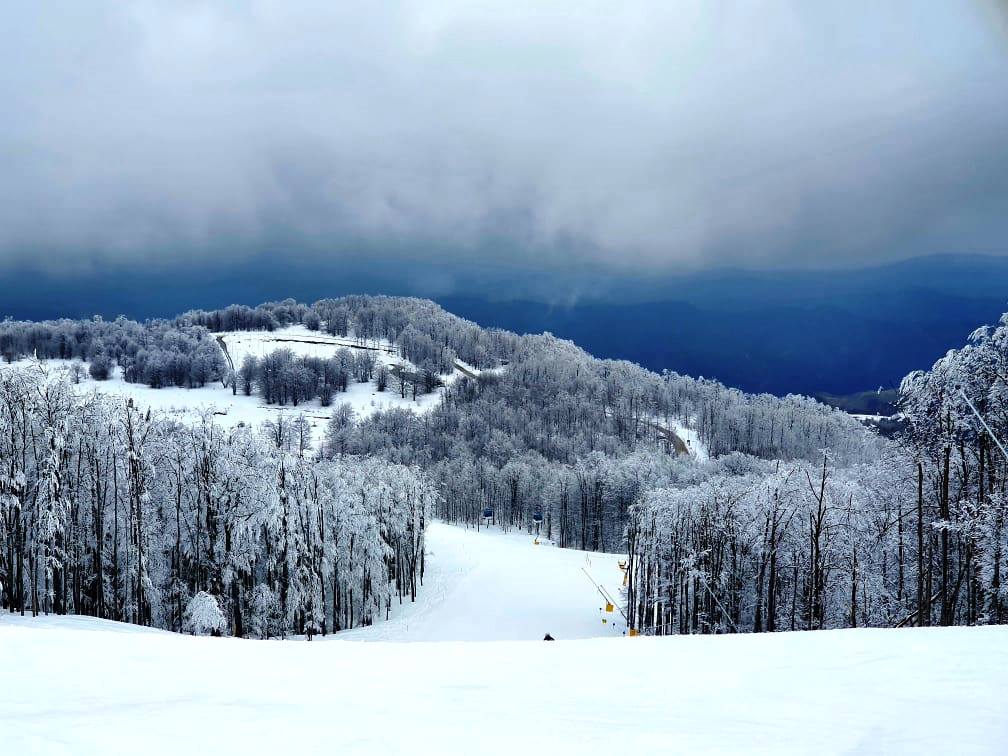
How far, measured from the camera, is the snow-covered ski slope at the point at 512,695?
17.2 ft

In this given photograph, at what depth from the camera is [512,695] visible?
702 cm

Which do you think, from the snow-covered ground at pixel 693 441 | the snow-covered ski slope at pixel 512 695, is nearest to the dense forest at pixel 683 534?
the snow-covered ski slope at pixel 512 695

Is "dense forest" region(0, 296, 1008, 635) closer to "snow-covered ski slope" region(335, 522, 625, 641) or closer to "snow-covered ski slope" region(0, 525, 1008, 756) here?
"snow-covered ski slope" region(335, 522, 625, 641)

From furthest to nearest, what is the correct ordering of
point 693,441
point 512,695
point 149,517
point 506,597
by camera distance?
1. point 693,441
2. point 506,597
3. point 149,517
4. point 512,695

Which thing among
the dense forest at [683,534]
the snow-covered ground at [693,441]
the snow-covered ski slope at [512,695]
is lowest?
the snow-covered ground at [693,441]

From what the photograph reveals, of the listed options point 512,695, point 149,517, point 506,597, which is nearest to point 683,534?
point 506,597

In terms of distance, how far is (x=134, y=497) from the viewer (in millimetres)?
27703

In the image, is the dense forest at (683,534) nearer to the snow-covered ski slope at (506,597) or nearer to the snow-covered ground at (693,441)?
the snow-covered ski slope at (506,597)

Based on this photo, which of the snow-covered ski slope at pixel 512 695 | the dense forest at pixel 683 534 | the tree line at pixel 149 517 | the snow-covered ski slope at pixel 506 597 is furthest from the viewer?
the snow-covered ski slope at pixel 506 597

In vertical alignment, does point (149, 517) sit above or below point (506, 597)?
above

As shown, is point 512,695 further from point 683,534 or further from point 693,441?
point 693,441

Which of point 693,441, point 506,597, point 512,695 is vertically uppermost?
point 512,695

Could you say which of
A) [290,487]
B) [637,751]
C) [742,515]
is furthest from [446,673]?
[742,515]

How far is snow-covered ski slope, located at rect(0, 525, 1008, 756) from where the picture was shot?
5.25 metres
